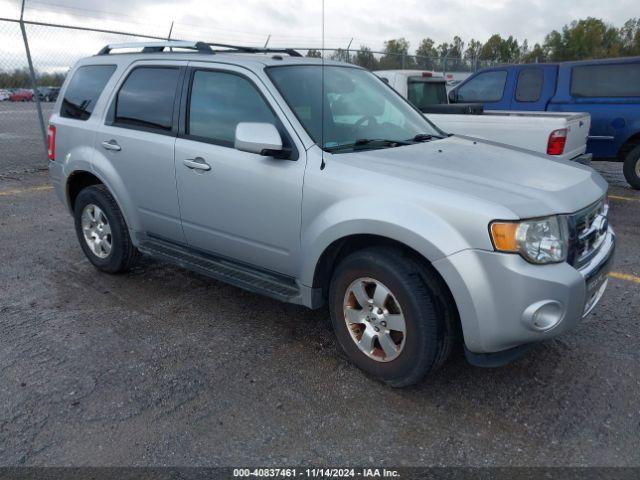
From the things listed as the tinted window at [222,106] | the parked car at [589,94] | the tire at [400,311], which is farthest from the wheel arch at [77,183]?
the parked car at [589,94]

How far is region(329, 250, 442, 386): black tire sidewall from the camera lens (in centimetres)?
280

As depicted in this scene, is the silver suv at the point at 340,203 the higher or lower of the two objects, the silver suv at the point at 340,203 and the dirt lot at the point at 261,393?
the higher

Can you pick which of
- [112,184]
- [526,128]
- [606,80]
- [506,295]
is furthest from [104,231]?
[606,80]

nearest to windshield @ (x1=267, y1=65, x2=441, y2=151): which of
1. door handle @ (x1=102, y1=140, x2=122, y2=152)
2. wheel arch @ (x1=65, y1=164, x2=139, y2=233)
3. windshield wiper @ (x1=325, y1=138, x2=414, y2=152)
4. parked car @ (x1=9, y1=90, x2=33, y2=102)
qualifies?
windshield wiper @ (x1=325, y1=138, x2=414, y2=152)

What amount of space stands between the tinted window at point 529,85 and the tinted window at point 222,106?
6.94 metres

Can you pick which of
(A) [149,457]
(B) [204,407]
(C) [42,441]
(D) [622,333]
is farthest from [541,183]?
(C) [42,441]

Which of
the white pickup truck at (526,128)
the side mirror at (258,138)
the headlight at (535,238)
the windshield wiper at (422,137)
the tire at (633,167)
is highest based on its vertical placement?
the side mirror at (258,138)

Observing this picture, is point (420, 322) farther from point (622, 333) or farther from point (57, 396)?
point (57, 396)

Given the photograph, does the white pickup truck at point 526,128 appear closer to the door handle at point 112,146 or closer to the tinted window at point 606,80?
the tinted window at point 606,80

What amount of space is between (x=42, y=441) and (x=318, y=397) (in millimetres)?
1390

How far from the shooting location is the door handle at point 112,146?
427 cm

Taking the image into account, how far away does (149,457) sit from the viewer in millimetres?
2559

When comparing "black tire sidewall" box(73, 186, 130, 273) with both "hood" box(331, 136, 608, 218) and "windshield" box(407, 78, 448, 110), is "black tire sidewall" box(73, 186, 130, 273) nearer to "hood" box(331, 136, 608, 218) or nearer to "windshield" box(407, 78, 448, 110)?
"hood" box(331, 136, 608, 218)

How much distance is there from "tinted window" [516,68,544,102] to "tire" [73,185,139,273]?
7.20 m
